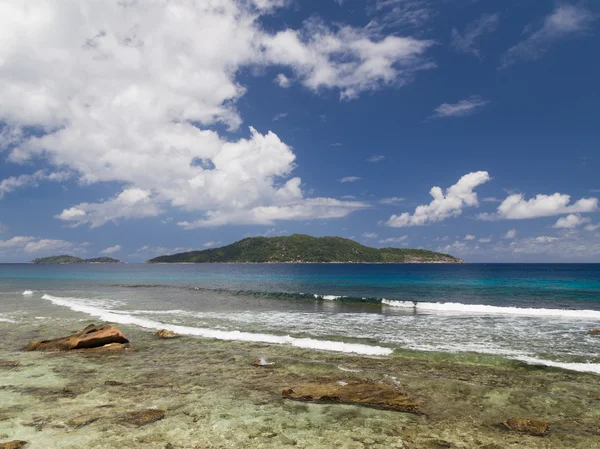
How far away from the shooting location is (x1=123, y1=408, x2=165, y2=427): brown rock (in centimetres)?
964

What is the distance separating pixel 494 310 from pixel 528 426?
33.9 meters

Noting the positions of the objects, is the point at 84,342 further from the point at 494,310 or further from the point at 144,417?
the point at 494,310

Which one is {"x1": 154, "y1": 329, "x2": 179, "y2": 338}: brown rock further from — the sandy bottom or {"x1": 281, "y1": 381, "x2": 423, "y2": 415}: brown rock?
{"x1": 281, "y1": 381, "x2": 423, "y2": 415}: brown rock

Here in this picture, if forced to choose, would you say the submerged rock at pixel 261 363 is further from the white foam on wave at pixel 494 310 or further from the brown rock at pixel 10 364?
the white foam on wave at pixel 494 310

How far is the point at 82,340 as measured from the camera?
19203 millimetres

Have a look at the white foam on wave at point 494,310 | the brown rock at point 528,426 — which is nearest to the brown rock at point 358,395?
the brown rock at point 528,426

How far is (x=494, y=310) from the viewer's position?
129ft

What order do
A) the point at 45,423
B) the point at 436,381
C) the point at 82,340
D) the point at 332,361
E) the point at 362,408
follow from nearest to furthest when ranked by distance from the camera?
the point at 45,423 → the point at 362,408 → the point at 436,381 → the point at 332,361 → the point at 82,340

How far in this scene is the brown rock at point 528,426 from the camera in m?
9.27

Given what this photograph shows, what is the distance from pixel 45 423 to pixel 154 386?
3722 mm

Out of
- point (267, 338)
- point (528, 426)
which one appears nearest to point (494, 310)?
point (267, 338)

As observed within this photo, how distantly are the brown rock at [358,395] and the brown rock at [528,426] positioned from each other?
93.7 inches

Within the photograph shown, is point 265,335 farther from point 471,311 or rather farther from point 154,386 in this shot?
point 471,311

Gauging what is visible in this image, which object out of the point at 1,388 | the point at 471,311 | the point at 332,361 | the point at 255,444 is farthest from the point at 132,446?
the point at 471,311
